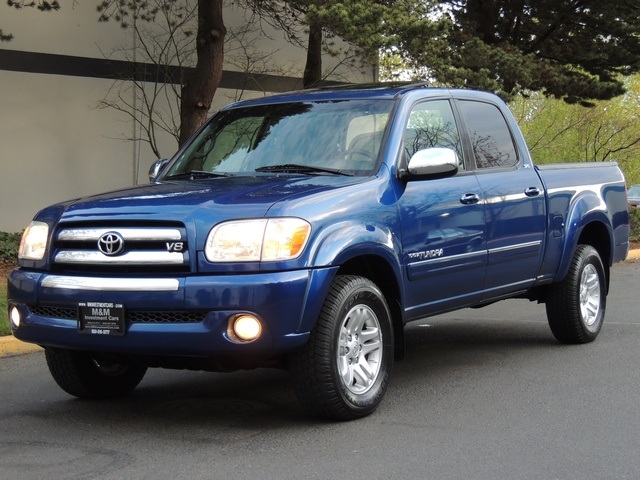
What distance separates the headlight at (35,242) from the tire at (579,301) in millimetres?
4133

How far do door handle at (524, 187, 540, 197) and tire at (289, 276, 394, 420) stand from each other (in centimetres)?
200

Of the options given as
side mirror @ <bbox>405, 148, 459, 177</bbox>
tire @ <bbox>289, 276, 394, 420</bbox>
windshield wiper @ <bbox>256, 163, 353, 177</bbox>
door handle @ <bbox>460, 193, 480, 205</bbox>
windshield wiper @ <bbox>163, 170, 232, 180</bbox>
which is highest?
side mirror @ <bbox>405, 148, 459, 177</bbox>

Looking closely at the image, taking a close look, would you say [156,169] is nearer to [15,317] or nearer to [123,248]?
[15,317]

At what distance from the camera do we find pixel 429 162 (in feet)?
19.7

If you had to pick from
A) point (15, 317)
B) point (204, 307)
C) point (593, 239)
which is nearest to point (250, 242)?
point (204, 307)

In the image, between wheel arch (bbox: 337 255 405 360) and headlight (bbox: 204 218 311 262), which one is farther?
wheel arch (bbox: 337 255 405 360)

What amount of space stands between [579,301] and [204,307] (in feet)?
12.9

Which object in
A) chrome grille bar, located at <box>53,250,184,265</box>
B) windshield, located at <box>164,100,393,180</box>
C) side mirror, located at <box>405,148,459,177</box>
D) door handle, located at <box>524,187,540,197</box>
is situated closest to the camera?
chrome grille bar, located at <box>53,250,184,265</box>

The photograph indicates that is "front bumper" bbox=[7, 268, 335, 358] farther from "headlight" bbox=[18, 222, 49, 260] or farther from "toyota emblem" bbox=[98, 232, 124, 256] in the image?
"headlight" bbox=[18, 222, 49, 260]

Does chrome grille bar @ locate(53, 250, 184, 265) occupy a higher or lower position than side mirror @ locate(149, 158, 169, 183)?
lower

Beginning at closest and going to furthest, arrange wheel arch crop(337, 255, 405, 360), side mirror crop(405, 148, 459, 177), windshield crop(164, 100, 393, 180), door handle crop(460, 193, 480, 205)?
wheel arch crop(337, 255, 405, 360), side mirror crop(405, 148, 459, 177), windshield crop(164, 100, 393, 180), door handle crop(460, 193, 480, 205)

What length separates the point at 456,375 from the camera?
6996mm

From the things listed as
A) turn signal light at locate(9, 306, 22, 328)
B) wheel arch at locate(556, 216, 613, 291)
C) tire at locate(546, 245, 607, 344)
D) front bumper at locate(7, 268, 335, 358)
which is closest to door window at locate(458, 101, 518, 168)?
wheel arch at locate(556, 216, 613, 291)

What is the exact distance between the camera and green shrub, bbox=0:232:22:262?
46.6 ft
